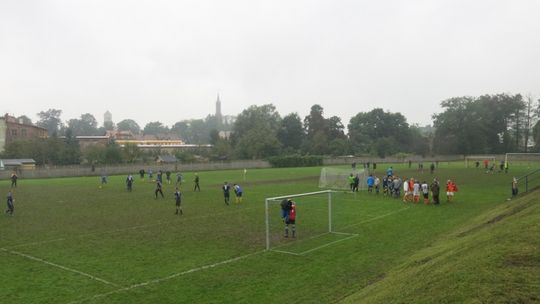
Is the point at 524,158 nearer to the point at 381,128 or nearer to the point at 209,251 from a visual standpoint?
the point at 381,128

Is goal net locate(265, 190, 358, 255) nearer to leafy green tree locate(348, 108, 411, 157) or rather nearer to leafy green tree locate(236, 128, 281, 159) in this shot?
leafy green tree locate(236, 128, 281, 159)

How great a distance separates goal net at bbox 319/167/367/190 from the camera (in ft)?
135

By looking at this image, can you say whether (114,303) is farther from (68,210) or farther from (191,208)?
(68,210)

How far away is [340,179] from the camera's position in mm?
43625

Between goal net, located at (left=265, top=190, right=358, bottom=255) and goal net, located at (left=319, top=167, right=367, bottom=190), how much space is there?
12.0 m

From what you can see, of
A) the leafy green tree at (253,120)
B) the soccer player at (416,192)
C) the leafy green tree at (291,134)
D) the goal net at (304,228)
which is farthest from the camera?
the leafy green tree at (291,134)

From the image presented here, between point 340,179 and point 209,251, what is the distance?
92.7ft

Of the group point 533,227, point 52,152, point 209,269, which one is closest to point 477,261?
point 533,227

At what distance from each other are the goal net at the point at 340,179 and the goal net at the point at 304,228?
1201 centimetres

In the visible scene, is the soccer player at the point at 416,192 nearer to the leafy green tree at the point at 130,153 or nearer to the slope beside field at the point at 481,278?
the slope beside field at the point at 481,278

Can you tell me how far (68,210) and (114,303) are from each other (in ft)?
64.9

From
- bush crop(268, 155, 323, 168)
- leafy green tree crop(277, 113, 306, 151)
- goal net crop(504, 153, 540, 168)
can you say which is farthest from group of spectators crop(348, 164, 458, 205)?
leafy green tree crop(277, 113, 306, 151)

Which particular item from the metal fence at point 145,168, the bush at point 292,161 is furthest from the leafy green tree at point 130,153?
the bush at point 292,161

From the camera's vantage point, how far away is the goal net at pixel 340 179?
41125 millimetres
